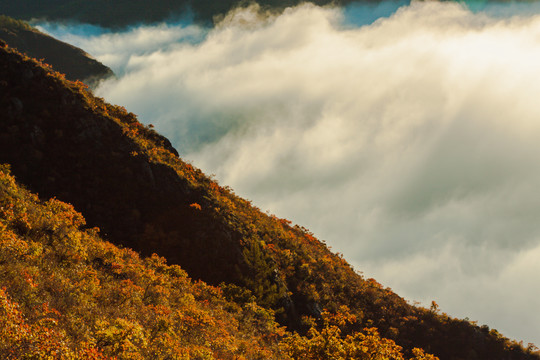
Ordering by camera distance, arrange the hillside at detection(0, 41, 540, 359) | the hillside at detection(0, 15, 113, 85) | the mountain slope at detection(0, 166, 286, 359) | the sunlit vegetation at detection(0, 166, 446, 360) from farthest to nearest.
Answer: the hillside at detection(0, 15, 113, 85)
the hillside at detection(0, 41, 540, 359)
the sunlit vegetation at detection(0, 166, 446, 360)
the mountain slope at detection(0, 166, 286, 359)

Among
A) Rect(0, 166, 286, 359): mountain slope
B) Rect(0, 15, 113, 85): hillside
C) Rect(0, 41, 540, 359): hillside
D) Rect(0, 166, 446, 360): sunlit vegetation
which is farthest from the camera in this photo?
Rect(0, 15, 113, 85): hillside

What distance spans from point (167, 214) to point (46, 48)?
200 m

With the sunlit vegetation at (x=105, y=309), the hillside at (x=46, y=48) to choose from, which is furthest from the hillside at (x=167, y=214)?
the hillside at (x=46, y=48)

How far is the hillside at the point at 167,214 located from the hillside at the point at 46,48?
557ft

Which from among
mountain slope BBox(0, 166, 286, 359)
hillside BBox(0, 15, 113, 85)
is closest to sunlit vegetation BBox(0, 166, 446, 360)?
mountain slope BBox(0, 166, 286, 359)

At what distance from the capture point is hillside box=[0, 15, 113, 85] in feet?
538

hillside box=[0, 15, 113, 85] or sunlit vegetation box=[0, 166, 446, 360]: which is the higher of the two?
hillside box=[0, 15, 113, 85]

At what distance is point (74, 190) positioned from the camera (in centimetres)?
2370

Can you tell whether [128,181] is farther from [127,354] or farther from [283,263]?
[127,354]

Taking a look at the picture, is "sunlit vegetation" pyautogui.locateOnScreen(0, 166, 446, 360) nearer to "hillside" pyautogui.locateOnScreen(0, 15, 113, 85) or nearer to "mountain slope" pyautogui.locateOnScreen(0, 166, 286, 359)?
"mountain slope" pyautogui.locateOnScreen(0, 166, 286, 359)

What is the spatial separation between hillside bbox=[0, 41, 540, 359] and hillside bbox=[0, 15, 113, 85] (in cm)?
16967

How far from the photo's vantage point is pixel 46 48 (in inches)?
6944

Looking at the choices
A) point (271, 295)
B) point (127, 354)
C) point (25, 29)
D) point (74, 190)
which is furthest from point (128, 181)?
point (25, 29)

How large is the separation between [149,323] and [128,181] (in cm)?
1588
